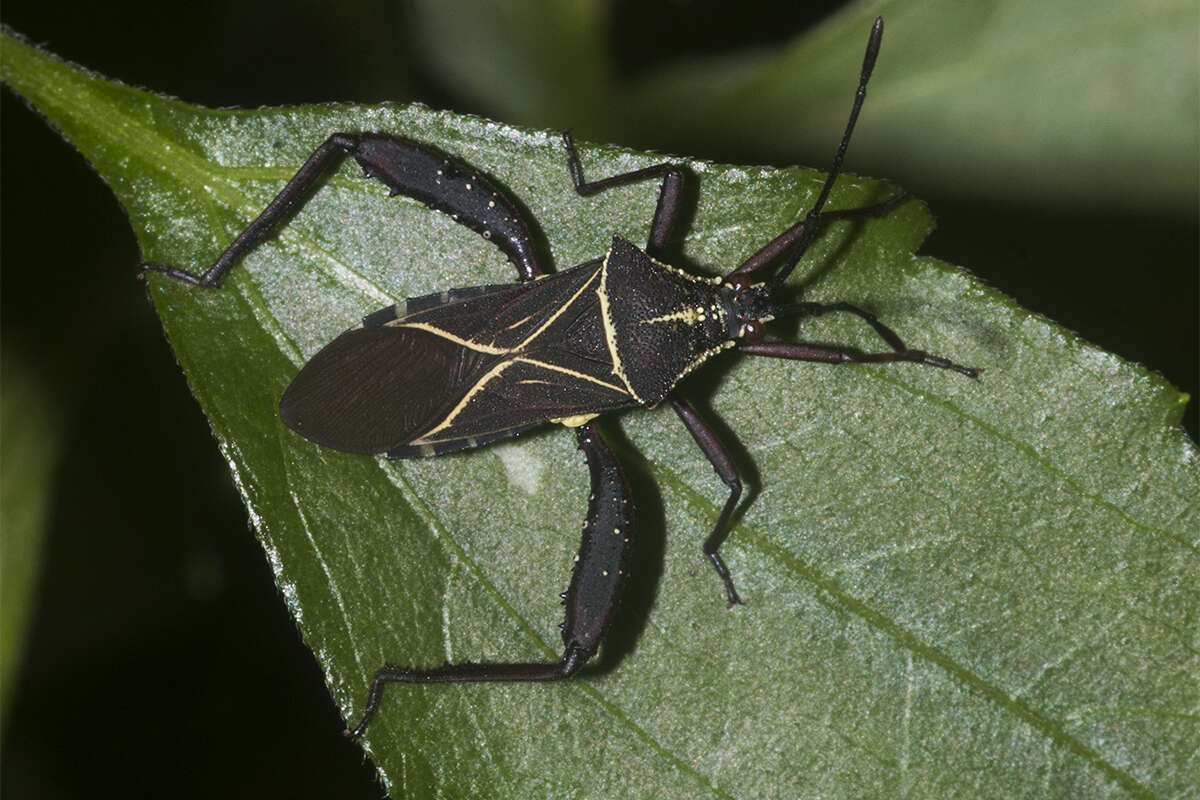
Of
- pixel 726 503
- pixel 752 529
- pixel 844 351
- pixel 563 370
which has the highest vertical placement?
pixel 563 370

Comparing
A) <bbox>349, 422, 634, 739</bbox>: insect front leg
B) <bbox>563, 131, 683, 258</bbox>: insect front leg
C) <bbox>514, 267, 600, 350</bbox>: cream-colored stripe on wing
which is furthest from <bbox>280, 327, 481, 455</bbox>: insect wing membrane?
<bbox>563, 131, 683, 258</bbox>: insect front leg

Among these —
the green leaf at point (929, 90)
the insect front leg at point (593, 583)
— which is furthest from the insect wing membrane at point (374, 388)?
the green leaf at point (929, 90)

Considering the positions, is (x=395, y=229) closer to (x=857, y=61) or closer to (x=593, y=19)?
(x=593, y=19)

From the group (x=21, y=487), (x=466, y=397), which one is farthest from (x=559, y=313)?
(x=21, y=487)

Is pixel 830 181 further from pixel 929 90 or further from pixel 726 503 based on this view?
pixel 929 90

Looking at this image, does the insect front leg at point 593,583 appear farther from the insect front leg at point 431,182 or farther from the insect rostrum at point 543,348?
the insect front leg at point 431,182

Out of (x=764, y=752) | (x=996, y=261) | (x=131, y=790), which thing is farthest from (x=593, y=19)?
(x=131, y=790)
